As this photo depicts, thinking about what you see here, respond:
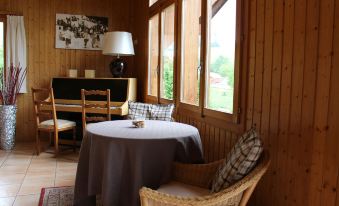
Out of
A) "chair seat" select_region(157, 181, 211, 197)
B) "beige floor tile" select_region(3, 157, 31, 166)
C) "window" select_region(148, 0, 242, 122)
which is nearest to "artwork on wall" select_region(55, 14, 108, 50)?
"window" select_region(148, 0, 242, 122)

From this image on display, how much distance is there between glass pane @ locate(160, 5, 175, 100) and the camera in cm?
387

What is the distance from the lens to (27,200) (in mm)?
2738

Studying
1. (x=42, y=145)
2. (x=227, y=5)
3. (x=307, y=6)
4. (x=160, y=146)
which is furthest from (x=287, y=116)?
(x=42, y=145)

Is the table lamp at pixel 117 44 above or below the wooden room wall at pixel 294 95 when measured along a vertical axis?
above

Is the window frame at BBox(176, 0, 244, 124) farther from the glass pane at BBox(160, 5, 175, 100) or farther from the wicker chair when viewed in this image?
the wicker chair

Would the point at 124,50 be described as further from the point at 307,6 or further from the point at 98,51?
the point at 307,6

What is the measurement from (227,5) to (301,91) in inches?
48.8

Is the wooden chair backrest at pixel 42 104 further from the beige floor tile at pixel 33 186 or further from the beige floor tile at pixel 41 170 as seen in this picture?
the beige floor tile at pixel 33 186

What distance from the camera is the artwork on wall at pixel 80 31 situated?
516 centimetres

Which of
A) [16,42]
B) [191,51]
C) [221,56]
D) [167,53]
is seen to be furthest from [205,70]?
[16,42]

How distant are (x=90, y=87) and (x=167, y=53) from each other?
1.54m

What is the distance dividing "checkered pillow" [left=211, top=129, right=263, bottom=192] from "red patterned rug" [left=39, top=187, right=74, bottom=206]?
1575 millimetres

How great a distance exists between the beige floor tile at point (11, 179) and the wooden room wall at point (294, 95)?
234cm

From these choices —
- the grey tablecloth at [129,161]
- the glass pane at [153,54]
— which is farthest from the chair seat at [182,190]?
the glass pane at [153,54]
